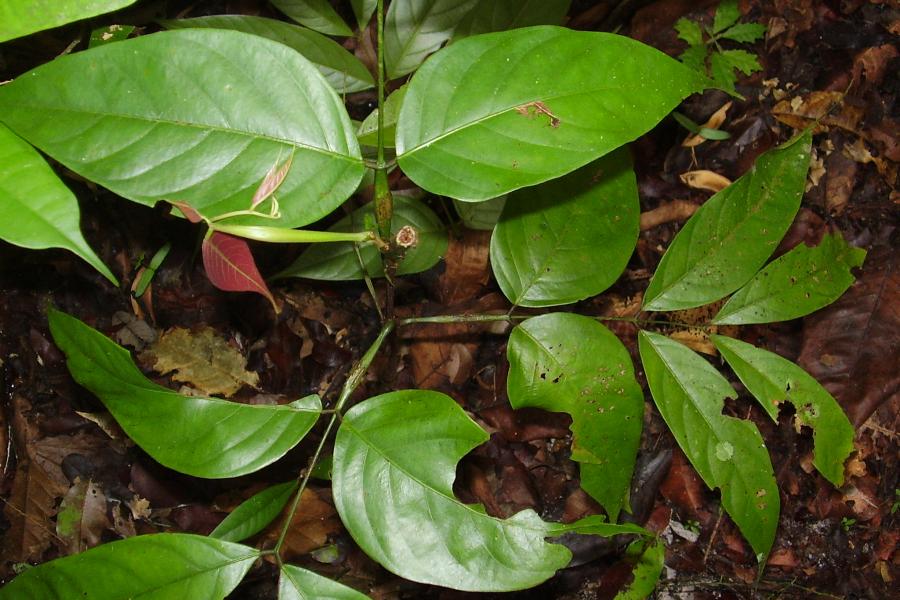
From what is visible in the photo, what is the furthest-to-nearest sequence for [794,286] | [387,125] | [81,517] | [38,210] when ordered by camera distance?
[81,517], [794,286], [387,125], [38,210]

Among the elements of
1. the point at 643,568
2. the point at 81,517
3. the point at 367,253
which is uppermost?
the point at 367,253

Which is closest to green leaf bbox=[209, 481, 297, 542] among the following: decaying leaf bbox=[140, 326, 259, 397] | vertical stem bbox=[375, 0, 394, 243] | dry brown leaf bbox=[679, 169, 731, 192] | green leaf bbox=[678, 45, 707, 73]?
decaying leaf bbox=[140, 326, 259, 397]

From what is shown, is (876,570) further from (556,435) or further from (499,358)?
(499,358)

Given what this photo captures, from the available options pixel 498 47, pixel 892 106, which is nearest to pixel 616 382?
pixel 498 47

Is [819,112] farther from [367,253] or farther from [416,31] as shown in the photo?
[367,253]

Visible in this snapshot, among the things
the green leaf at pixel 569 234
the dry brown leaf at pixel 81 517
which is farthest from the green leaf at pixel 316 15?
the dry brown leaf at pixel 81 517

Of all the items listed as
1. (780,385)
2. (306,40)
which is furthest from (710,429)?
(306,40)
